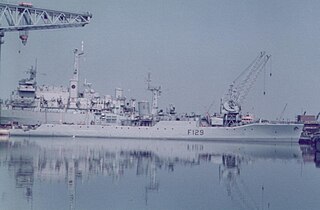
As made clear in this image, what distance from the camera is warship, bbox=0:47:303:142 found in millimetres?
67250

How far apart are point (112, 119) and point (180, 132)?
11.5 meters

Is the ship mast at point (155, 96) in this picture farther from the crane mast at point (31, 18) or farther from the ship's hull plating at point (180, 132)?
the crane mast at point (31, 18)

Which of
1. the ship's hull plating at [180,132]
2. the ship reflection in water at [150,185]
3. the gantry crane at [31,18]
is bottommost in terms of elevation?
the ship reflection in water at [150,185]

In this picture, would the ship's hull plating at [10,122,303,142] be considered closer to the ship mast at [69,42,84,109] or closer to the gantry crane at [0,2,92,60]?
the ship mast at [69,42,84,109]

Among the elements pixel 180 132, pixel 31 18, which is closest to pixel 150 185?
pixel 31 18

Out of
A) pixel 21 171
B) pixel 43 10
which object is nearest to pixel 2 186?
pixel 21 171

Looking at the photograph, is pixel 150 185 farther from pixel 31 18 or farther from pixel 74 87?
pixel 74 87

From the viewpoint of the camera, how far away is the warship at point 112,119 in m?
67.2

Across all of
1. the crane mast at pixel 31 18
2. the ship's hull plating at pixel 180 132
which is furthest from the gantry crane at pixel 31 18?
the ship's hull plating at pixel 180 132

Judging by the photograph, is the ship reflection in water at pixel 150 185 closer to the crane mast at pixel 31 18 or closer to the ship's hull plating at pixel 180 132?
the crane mast at pixel 31 18

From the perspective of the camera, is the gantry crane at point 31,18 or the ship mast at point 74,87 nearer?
the gantry crane at point 31,18

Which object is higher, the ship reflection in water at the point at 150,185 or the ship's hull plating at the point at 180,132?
the ship's hull plating at the point at 180,132

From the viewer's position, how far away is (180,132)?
67.9m

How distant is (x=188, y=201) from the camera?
16797 mm
